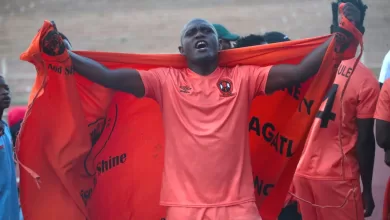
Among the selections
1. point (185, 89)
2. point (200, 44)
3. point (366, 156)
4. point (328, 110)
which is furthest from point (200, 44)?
point (366, 156)

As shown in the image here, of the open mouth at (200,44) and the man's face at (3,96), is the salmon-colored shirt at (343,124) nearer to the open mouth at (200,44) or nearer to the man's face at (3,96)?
the open mouth at (200,44)

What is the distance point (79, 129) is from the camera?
3730 mm

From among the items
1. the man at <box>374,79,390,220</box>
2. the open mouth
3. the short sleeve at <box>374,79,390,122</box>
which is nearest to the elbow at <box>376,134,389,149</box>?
the man at <box>374,79,390,220</box>

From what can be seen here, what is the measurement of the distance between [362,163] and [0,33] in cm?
1127

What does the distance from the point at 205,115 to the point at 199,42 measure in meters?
0.47

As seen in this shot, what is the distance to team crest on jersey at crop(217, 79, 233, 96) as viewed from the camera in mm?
3555

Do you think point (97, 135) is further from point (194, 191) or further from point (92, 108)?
point (194, 191)

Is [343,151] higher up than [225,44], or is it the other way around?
[225,44]

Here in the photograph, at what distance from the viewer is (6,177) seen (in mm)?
4547

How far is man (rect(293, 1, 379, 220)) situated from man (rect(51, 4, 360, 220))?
113 centimetres

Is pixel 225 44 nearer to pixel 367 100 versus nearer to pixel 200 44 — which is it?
pixel 367 100

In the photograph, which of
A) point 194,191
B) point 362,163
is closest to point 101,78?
point 194,191

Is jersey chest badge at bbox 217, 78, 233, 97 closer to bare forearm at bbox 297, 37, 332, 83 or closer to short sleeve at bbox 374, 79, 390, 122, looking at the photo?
bare forearm at bbox 297, 37, 332, 83

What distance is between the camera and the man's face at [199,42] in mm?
3598
